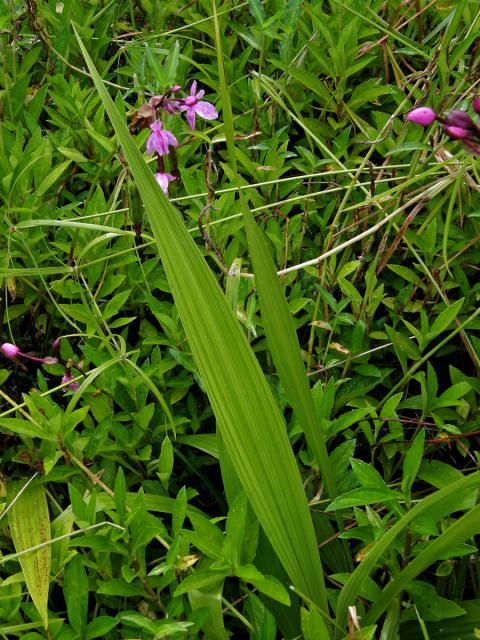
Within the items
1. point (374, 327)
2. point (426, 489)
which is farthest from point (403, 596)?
point (374, 327)

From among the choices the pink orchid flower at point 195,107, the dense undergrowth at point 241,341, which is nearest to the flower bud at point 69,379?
the dense undergrowth at point 241,341

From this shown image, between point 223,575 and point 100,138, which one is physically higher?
point 100,138

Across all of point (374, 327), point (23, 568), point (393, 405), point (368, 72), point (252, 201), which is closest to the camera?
point (23, 568)

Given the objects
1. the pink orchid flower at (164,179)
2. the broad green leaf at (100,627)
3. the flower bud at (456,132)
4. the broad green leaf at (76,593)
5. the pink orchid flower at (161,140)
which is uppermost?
the flower bud at (456,132)

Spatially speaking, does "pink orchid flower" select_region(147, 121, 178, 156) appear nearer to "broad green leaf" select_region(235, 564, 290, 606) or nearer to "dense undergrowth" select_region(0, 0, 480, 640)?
"dense undergrowth" select_region(0, 0, 480, 640)

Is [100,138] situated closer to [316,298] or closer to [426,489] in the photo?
[316,298]

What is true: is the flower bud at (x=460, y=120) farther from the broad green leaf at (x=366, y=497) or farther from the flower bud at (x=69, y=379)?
the flower bud at (x=69, y=379)
